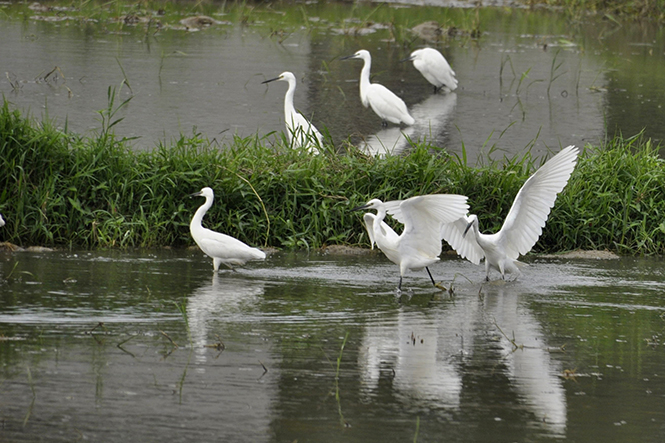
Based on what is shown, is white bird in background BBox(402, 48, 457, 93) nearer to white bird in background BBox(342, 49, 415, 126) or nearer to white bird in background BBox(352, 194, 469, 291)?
white bird in background BBox(342, 49, 415, 126)

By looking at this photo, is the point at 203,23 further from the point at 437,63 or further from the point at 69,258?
the point at 69,258

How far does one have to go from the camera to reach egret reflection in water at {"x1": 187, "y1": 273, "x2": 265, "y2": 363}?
19.2 ft

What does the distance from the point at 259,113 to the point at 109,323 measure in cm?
900

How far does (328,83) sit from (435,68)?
2.02 metres

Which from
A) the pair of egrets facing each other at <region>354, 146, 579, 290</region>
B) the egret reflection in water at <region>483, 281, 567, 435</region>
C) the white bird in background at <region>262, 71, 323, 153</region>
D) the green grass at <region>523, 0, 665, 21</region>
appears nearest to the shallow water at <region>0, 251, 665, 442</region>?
the egret reflection in water at <region>483, 281, 567, 435</region>

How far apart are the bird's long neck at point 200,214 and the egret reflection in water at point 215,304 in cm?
47

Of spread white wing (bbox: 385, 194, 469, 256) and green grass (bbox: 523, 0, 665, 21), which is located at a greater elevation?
green grass (bbox: 523, 0, 665, 21)

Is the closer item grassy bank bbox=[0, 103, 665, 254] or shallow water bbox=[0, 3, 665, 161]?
grassy bank bbox=[0, 103, 665, 254]

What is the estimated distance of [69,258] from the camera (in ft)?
26.3

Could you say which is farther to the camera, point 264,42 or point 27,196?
point 264,42

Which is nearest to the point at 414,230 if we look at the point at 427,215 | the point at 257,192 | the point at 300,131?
the point at 427,215

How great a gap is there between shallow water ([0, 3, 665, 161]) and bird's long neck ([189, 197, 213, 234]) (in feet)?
9.08

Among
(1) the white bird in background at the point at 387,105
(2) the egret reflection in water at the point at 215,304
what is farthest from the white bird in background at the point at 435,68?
(2) the egret reflection in water at the point at 215,304

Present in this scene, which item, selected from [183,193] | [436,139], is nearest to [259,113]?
[436,139]
